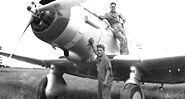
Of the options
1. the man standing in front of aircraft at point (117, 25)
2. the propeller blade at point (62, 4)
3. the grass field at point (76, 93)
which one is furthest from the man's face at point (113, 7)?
the grass field at point (76, 93)

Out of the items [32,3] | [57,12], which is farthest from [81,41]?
[32,3]

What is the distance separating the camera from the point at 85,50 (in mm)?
6414

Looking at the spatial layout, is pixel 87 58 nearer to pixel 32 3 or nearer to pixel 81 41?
pixel 81 41

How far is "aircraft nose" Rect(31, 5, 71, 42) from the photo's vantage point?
5641 mm

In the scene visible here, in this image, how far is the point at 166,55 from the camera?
6266 mm

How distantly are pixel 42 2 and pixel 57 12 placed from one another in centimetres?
41

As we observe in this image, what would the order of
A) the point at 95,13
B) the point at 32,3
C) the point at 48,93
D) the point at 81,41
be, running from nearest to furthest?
the point at 32,3 → the point at 81,41 → the point at 95,13 → the point at 48,93

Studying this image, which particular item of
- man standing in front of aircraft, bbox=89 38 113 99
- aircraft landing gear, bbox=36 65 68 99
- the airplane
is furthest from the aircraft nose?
aircraft landing gear, bbox=36 65 68 99

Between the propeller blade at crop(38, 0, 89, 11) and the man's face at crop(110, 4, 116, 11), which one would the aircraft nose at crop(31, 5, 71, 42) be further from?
the man's face at crop(110, 4, 116, 11)

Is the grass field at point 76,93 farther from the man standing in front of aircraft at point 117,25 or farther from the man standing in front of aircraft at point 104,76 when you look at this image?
the man standing in front of aircraft at point 104,76

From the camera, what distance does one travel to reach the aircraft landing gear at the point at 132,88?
237 inches

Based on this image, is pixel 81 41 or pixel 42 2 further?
pixel 81 41

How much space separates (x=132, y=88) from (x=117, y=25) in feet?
5.73

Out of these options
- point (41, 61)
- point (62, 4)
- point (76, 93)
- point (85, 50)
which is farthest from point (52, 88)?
point (62, 4)
